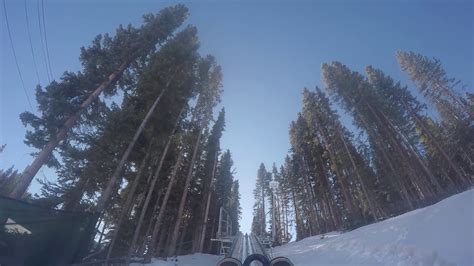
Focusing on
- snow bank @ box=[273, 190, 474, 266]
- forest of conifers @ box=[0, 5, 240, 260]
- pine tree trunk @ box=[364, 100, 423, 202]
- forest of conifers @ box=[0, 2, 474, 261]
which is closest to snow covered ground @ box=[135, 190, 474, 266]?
snow bank @ box=[273, 190, 474, 266]

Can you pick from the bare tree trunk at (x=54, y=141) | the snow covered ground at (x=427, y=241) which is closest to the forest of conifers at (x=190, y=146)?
the bare tree trunk at (x=54, y=141)

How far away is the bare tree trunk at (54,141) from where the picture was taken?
8.69 m

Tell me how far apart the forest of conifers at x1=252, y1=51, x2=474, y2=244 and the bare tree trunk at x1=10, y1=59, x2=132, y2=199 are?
19601 millimetres

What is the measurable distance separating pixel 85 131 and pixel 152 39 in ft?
24.5

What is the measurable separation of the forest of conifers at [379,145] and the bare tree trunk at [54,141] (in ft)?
64.3

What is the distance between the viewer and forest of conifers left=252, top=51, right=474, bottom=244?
83.1ft

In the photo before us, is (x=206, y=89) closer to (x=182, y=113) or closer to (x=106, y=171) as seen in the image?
(x=182, y=113)

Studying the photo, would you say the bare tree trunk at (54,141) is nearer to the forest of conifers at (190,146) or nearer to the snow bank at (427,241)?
the forest of conifers at (190,146)

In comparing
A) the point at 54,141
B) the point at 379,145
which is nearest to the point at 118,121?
the point at 54,141

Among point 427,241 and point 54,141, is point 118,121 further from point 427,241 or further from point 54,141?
point 427,241

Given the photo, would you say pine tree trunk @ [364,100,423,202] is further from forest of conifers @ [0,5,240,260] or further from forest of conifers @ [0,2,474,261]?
forest of conifers @ [0,5,240,260]

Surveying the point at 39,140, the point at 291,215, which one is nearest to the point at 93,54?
the point at 39,140

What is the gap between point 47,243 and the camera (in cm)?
685

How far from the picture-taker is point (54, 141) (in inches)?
404
